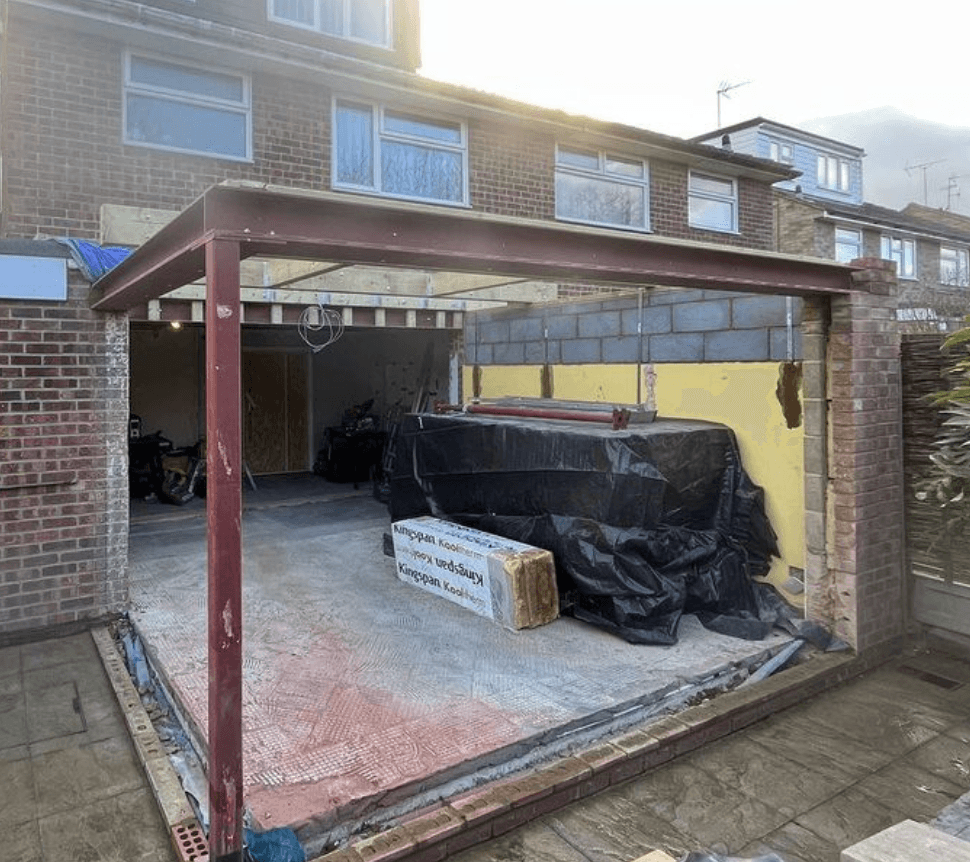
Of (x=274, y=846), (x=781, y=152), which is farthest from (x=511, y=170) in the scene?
(x=781, y=152)

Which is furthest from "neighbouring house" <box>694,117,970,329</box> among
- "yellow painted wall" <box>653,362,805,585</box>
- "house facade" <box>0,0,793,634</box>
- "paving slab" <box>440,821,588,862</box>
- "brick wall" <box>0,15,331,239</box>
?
"paving slab" <box>440,821,588,862</box>

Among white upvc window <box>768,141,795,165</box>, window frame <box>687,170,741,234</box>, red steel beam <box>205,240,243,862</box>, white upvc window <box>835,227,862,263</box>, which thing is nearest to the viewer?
red steel beam <box>205,240,243,862</box>

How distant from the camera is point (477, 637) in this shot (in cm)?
498

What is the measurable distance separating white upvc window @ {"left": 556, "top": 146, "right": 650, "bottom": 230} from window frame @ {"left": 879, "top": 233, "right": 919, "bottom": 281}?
11406 mm

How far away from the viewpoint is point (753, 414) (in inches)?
215

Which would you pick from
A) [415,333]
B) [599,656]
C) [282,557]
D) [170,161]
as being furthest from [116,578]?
[415,333]

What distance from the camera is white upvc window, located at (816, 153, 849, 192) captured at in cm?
2409

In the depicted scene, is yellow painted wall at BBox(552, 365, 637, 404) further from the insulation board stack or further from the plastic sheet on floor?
the plastic sheet on floor

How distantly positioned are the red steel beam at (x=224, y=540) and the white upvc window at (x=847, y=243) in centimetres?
1860

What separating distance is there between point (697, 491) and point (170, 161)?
6.27m

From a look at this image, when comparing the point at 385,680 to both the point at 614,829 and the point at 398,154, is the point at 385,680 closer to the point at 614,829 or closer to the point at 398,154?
the point at 614,829

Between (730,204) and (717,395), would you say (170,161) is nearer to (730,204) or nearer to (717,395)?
(717,395)

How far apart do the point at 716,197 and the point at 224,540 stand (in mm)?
11417

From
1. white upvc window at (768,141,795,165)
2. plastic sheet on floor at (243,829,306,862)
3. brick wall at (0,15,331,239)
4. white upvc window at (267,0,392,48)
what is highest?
white upvc window at (768,141,795,165)
